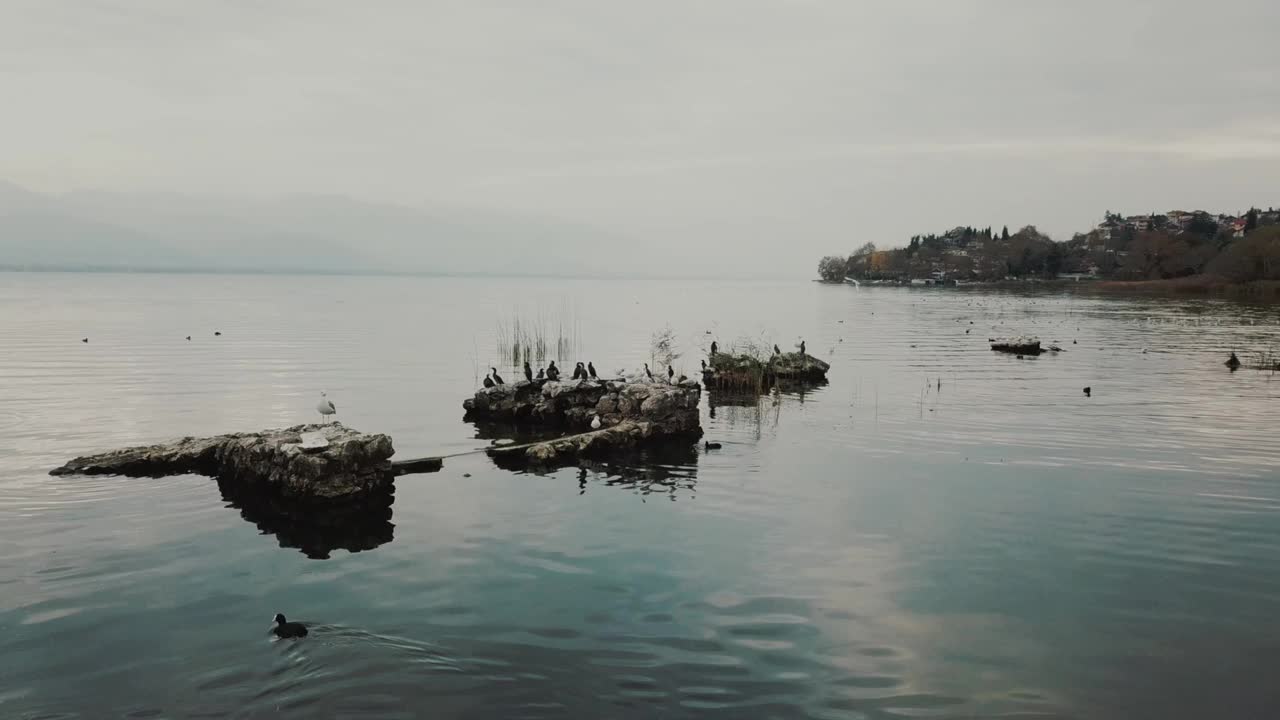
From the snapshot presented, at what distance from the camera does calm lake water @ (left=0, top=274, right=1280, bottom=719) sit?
9.52 metres

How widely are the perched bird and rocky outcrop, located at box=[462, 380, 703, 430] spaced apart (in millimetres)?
14022

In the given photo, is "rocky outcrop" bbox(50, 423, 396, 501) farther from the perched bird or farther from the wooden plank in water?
the perched bird

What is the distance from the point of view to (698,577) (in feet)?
43.0

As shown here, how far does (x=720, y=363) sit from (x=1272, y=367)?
29.9 metres

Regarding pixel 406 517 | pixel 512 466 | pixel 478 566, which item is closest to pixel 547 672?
pixel 478 566

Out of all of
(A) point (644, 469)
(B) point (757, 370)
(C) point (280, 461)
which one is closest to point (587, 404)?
(A) point (644, 469)

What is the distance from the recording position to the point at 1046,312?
10606cm

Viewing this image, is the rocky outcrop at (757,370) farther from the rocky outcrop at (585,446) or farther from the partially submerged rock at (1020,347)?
the partially submerged rock at (1020,347)

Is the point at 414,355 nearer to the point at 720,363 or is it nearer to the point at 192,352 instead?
the point at 192,352

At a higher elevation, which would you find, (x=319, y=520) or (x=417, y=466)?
(x=417, y=466)

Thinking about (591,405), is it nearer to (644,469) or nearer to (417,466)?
(644,469)

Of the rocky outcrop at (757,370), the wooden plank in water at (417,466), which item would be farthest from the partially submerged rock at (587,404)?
the rocky outcrop at (757,370)

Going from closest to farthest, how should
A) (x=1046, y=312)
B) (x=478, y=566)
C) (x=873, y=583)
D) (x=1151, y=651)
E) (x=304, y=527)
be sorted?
(x=1151, y=651) < (x=873, y=583) < (x=478, y=566) < (x=304, y=527) < (x=1046, y=312)

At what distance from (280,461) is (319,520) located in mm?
2116
